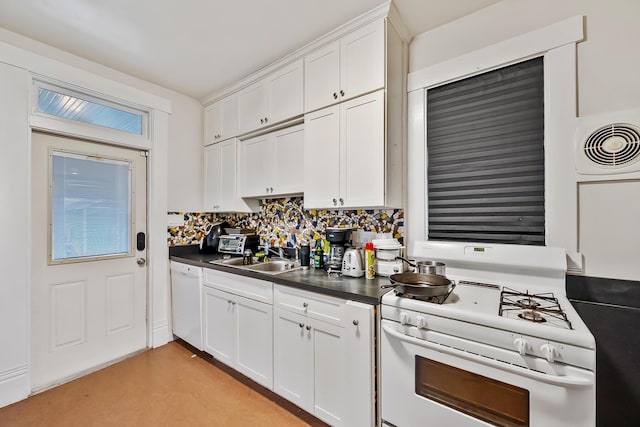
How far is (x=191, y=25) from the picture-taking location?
197 cm

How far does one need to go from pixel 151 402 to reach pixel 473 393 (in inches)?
82.2

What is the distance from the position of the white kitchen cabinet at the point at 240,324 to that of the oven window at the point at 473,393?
1052 mm

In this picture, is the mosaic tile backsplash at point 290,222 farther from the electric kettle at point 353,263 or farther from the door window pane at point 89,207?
the door window pane at point 89,207

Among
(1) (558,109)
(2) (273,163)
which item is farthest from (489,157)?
(2) (273,163)

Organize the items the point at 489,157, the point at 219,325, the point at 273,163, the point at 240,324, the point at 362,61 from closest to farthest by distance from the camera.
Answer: the point at 489,157, the point at 362,61, the point at 240,324, the point at 219,325, the point at 273,163

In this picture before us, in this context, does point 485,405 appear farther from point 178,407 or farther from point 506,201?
point 178,407

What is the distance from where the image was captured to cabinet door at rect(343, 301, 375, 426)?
4.82 feet

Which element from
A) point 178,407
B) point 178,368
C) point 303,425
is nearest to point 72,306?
Result: point 178,368

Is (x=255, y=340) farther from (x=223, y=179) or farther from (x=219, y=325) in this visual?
(x=223, y=179)

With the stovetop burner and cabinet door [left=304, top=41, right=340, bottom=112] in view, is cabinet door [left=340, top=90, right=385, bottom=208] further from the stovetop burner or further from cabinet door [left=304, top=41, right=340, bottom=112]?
the stovetop burner

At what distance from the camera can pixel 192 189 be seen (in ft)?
10.4

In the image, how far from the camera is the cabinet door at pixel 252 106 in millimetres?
2574

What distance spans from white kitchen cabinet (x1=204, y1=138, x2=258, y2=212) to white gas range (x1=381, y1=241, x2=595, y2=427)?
1945mm

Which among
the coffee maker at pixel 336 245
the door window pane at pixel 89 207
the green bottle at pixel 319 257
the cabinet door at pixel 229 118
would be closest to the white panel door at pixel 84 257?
the door window pane at pixel 89 207
